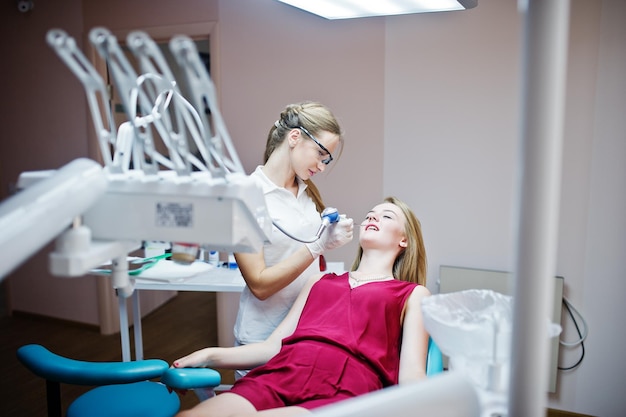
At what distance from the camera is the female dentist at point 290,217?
1.71 m

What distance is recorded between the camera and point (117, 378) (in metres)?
1.49

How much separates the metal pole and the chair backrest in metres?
0.98

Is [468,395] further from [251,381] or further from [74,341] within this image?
[74,341]

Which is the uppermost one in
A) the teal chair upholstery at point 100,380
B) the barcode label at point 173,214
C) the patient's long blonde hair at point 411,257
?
the barcode label at point 173,214

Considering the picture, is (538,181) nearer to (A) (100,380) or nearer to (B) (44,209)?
(B) (44,209)

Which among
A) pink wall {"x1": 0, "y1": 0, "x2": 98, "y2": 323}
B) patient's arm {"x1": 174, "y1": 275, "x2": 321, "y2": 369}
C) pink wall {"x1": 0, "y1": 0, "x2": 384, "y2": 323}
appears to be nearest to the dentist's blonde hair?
patient's arm {"x1": 174, "y1": 275, "x2": 321, "y2": 369}

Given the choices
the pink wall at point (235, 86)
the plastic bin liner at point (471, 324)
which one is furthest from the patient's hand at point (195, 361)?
the pink wall at point (235, 86)

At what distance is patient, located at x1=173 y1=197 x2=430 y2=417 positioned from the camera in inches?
55.8

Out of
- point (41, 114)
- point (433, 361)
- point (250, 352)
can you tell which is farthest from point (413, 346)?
point (41, 114)

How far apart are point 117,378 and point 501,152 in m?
2.05

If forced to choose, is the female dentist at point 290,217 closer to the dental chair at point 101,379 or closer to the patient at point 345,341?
the patient at point 345,341

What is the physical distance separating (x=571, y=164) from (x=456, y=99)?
64 cm

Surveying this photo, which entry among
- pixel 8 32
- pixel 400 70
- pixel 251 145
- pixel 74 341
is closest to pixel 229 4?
pixel 251 145

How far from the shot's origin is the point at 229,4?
10.7 feet
